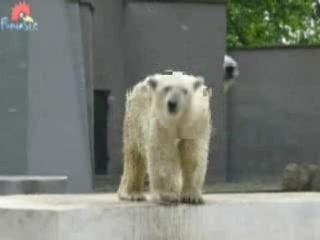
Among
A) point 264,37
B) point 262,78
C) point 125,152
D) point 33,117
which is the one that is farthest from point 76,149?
point 264,37

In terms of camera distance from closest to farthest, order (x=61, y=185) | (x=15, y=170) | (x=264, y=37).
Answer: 1. (x=61, y=185)
2. (x=15, y=170)
3. (x=264, y=37)

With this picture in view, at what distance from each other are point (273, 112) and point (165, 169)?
1658cm

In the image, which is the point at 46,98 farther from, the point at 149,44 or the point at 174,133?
the point at 174,133

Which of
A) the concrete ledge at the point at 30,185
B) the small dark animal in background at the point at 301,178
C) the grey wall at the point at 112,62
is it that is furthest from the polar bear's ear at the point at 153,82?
the grey wall at the point at 112,62

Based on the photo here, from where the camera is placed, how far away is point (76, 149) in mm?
14680

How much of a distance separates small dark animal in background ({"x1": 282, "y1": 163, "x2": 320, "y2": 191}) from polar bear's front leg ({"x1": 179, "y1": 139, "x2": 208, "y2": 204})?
33.5 ft

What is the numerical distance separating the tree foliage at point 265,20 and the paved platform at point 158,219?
71.5 feet

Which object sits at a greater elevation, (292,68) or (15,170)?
(292,68)

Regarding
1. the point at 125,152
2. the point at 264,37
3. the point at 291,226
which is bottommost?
the point at 291,226

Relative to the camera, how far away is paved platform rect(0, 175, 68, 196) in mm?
10906

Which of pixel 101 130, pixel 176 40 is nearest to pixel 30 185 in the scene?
pixel 101 130

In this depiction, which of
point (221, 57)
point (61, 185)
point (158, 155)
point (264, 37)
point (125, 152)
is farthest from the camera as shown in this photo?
point (264, 37)

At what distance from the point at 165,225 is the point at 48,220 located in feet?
2.47

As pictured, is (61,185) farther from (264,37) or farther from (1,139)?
(264,37)
